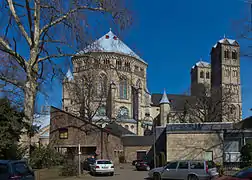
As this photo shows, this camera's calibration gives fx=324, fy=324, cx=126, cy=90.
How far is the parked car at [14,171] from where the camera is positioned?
10.9 metres

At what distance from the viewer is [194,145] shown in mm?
31172

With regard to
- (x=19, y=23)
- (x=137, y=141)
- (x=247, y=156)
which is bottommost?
(x=137, y=141)

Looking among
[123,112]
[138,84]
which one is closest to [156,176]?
[123,112]

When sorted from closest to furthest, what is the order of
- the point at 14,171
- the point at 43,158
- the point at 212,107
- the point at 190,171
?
1. the point at 14,171
2. the point at 190,171
3. the point at 43,158
4. the point at 212,107

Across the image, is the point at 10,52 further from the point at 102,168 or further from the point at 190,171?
the point at 102,168

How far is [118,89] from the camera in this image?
74.8 metres

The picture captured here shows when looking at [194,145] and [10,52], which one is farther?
[194,145]

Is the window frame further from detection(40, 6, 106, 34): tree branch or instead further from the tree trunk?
detection(40, 6, 106, 34): tree branch

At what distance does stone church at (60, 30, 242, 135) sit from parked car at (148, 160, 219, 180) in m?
5.44

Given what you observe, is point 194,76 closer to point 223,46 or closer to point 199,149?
point 223,46

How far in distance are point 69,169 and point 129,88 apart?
54.8 metres

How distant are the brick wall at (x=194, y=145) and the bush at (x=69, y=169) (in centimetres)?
1242

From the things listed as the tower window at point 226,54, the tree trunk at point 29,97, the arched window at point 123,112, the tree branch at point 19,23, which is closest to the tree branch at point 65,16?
the tree branch at point 19,23

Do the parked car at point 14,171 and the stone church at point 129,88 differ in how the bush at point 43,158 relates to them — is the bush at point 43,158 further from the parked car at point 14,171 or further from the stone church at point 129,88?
the parked car at point 14,171
